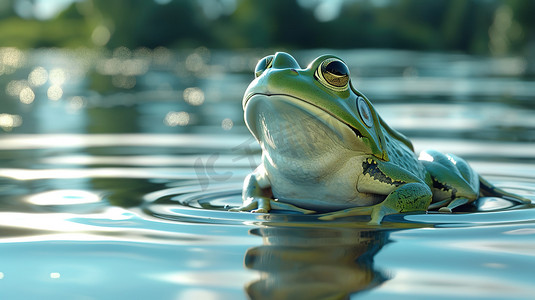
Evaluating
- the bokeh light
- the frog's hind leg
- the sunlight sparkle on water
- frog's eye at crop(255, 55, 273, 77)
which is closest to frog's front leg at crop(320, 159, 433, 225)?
the frog's hind leg

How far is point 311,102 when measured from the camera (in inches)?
175

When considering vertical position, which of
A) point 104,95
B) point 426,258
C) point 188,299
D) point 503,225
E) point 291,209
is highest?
point 104,95

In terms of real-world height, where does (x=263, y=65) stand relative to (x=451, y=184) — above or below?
above

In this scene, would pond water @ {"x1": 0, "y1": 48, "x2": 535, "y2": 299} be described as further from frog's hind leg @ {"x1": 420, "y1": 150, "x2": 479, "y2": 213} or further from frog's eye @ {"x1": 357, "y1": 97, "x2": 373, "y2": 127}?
frog's eye @ {"x1": 357, "y1": 97, "x2": 373, "y2": 127}

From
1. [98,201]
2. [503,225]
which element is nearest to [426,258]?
[503,225]

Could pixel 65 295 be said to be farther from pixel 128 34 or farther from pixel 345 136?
pixel 128 34

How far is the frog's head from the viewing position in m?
4.45

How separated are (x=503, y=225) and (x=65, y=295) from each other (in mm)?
2742

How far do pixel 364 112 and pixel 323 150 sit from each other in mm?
392

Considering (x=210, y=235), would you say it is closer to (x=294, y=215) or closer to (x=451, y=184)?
(x=294, y=215)

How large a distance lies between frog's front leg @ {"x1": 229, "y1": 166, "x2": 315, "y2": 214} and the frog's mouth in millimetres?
525

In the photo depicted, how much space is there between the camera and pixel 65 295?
10.6 feet

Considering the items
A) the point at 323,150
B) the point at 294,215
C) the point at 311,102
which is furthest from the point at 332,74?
the point at 294,215

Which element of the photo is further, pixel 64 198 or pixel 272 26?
pixel 272 26
